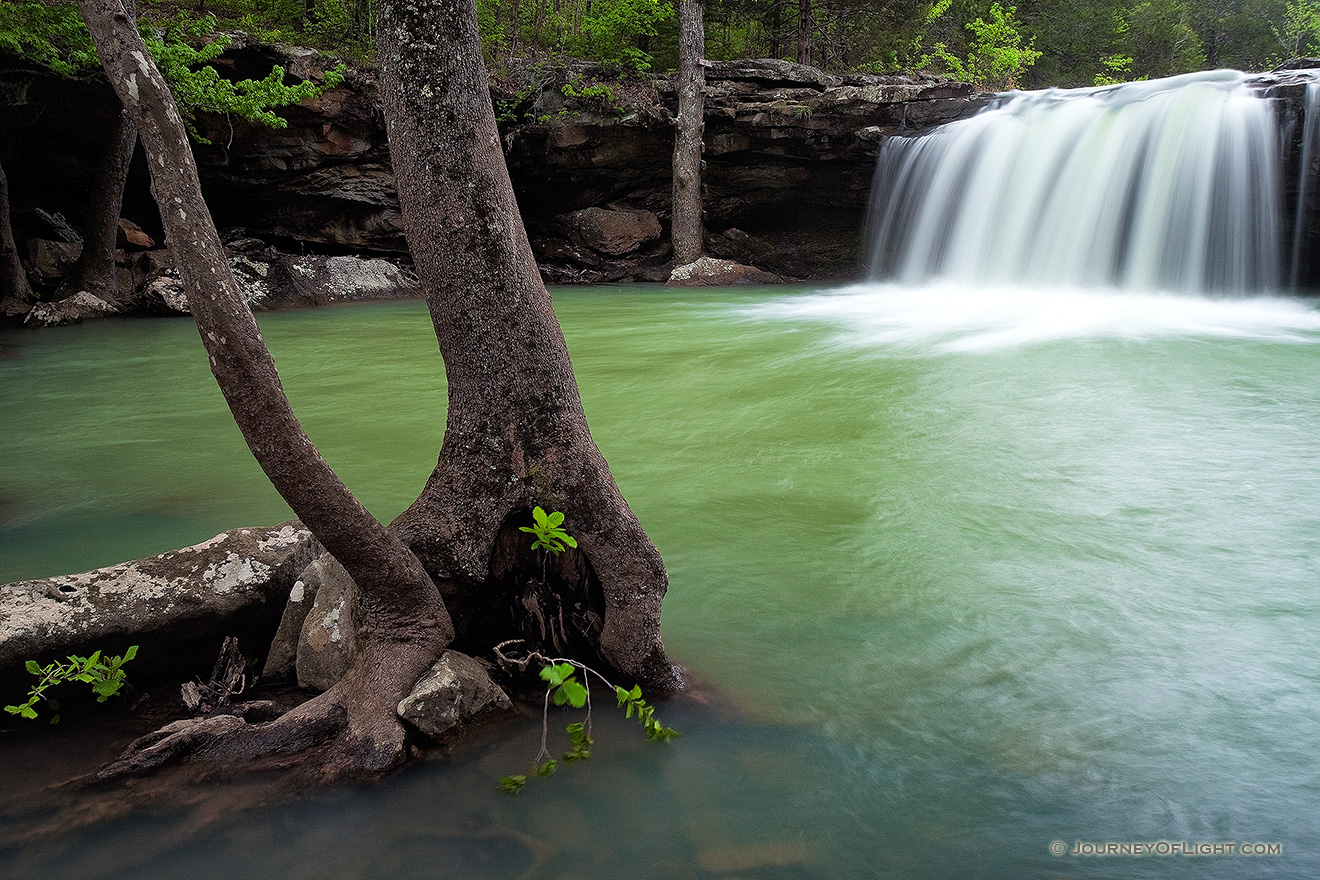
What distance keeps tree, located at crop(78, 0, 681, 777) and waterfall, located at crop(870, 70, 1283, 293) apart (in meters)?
14.2

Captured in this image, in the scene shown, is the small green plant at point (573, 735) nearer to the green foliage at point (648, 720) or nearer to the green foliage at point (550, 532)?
the green foliage at point (648, 720)

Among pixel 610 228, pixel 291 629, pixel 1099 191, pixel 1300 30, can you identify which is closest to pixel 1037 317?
pixel 1099 191

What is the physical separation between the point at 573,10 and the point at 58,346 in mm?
19208

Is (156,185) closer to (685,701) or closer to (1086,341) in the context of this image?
(685,701)

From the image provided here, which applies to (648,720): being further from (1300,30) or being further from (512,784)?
(1300,30)

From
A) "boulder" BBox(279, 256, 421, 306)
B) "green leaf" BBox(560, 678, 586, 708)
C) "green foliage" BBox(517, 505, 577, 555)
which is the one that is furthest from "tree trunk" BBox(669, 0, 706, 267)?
"green leaf" BBox(560, 678, 586, 708)

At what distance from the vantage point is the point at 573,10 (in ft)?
86.0

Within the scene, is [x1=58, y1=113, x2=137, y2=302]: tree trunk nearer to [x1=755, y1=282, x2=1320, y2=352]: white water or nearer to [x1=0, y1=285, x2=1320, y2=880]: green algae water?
[x1=0, y1=285, x2=1320, y2=880]: green algae water

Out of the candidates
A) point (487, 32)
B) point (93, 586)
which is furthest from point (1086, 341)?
point (487, 32)

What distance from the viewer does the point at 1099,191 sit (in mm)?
15211

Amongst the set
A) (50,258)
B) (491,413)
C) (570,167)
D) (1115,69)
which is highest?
(1115,69)

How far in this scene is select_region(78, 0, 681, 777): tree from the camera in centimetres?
283

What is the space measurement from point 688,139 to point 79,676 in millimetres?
17726

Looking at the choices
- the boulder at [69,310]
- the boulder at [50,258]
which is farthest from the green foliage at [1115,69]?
the boulder at [50,258]
